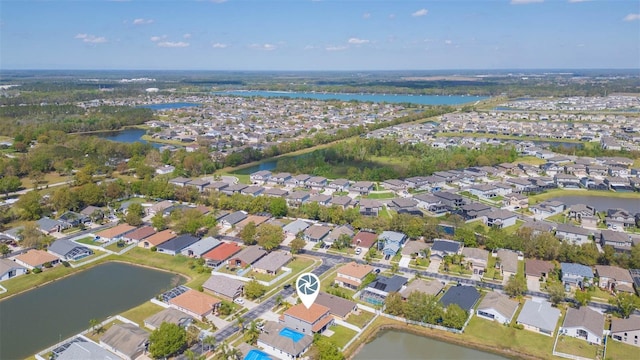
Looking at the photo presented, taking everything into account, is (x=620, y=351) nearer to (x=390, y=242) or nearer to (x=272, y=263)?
(x=390, y=242)

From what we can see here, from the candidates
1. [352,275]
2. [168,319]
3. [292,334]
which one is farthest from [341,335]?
[168,319]

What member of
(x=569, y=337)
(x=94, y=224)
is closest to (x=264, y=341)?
(x=569, y=337)

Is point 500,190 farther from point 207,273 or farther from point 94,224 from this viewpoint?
point 94,224

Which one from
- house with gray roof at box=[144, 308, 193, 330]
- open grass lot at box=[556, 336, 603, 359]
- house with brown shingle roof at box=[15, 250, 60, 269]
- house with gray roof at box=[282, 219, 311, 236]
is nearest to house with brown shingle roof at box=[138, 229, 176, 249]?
house with brown shingle roof at box=[15, 250, 60, 269]

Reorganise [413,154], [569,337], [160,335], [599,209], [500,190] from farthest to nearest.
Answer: [413,154] → [500,190] → [599,209] → [569,337] → [160,335]

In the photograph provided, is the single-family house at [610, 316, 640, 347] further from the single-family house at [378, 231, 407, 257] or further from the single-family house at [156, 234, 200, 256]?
the single-family house at [156, 234, 200, 256]

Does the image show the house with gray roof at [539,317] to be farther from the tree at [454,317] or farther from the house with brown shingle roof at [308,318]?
the house with brown shingle roof at [308,318]
